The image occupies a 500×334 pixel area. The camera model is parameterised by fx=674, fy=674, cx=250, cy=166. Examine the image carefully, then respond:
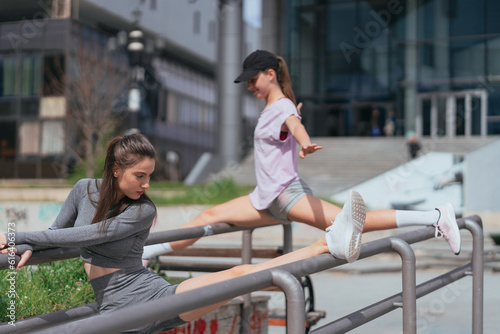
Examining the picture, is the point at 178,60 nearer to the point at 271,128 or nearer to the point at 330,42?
the point at 330,42

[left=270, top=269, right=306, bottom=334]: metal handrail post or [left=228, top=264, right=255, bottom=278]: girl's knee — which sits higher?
[left=270, top=269, right=306, bottom=334]: metal handrail post

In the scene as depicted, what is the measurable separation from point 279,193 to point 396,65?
32695 millimetres

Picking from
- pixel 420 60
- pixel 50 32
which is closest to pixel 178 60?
pixel 50 32

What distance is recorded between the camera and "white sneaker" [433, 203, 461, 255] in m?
3.74

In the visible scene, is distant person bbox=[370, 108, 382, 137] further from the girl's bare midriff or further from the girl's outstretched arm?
the girl's bare midriff

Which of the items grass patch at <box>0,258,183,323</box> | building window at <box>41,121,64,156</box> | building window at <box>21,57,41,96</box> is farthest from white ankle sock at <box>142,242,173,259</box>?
building window at <box>21,57,41,96</box>

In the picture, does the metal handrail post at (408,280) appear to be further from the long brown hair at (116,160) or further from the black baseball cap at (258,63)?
the black baseball cap at (258,63)

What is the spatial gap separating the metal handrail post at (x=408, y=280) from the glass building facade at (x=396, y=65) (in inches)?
1247

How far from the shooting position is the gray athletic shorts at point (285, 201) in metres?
4.16

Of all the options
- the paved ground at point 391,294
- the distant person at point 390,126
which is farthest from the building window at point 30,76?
the paved ground at point 391,294

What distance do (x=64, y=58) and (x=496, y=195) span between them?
21192mm

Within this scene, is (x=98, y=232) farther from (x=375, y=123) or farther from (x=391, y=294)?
(x=375, y=123)

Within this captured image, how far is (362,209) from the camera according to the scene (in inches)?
103

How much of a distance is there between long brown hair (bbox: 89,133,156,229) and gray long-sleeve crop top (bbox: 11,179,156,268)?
0.05 m
